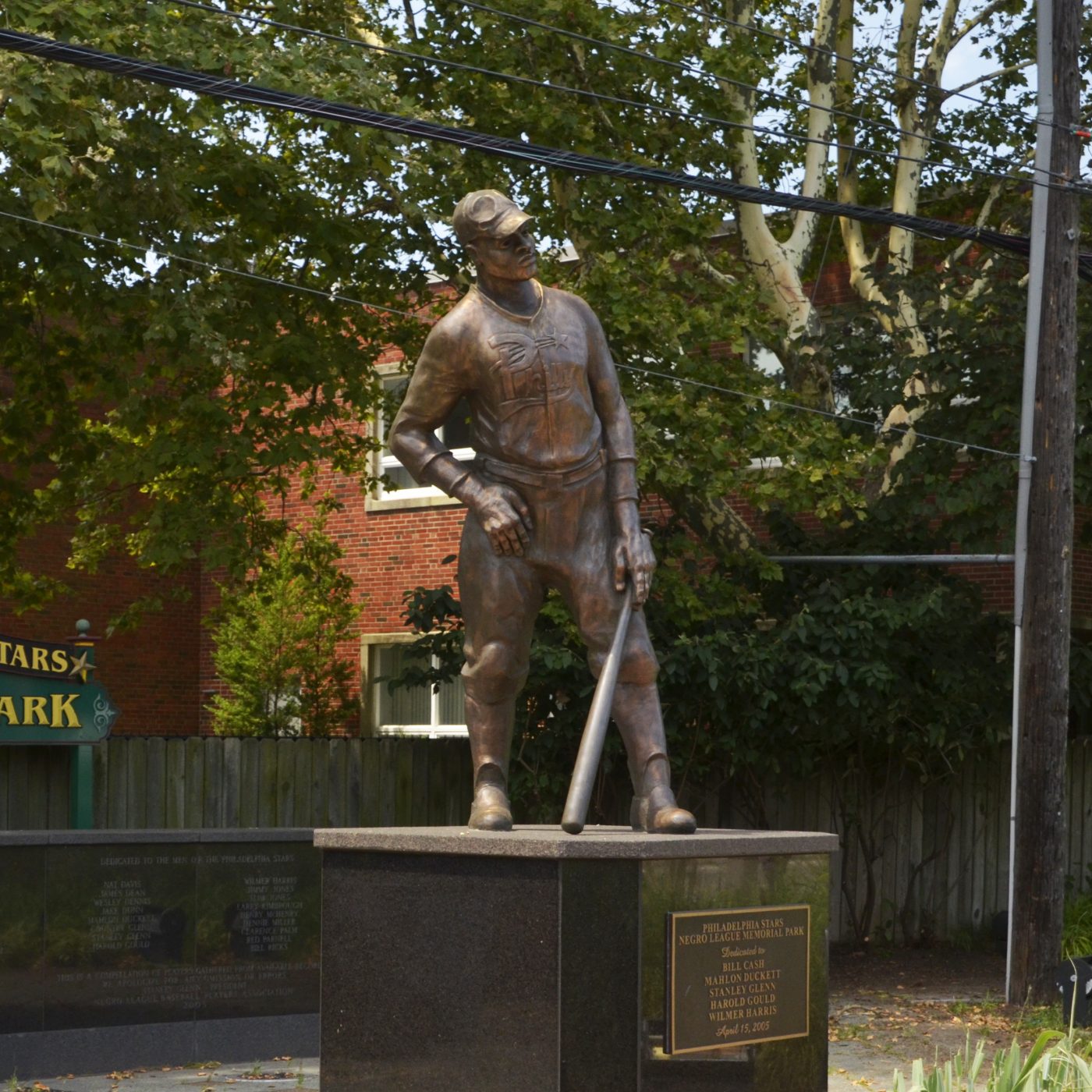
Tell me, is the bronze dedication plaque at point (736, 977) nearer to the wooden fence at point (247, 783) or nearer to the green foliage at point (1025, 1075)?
the green foliage at point (1025, 1075)

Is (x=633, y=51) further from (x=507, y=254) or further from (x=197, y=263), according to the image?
(x=507, y=254)

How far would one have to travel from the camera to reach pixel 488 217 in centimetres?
739

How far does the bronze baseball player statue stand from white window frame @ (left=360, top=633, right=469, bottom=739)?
15933mm

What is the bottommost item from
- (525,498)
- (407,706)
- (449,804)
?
(449,804)

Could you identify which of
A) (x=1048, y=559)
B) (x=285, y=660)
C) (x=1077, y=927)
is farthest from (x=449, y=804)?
(x=285, y=660)

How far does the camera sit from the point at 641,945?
21.7 ft

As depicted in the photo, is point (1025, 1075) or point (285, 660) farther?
point (285, 660)

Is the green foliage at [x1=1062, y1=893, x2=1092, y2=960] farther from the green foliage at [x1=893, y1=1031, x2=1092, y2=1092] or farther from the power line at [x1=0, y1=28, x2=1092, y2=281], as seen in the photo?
the green foliage at [x1=893, y1=1031, x2=1092, y2=1092]

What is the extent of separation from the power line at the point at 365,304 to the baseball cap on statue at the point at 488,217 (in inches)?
244

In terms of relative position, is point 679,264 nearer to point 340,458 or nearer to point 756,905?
point 340,458

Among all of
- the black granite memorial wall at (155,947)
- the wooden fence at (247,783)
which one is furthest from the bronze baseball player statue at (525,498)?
the wooden fence at (247,783)

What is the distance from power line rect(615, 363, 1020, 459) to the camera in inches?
585

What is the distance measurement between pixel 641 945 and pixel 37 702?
736cm

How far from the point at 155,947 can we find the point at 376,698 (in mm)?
13015
